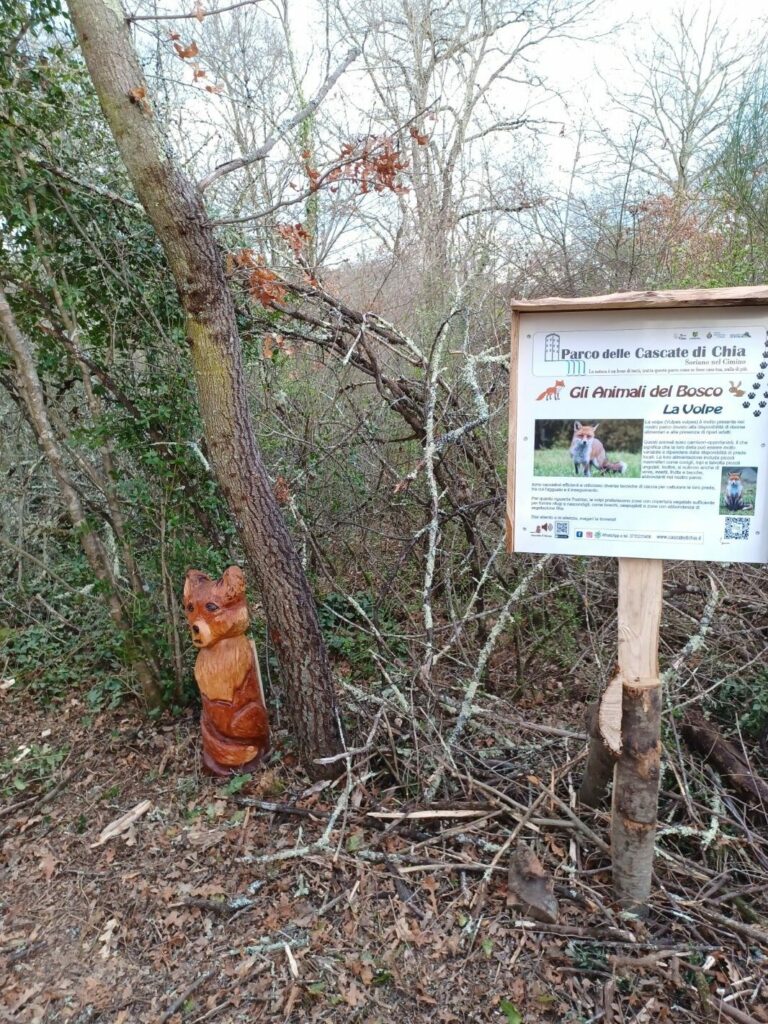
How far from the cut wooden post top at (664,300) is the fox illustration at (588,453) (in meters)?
0.37

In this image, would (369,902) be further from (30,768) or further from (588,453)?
(30,768)

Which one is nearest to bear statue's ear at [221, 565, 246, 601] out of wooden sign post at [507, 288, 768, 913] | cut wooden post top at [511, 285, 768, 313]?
wooden sign post at [507, 288, 768, 913]

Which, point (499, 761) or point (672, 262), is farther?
point (672, 262)

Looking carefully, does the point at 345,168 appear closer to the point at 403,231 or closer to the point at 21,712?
the point at 21,712

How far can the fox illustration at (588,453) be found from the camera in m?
2.01

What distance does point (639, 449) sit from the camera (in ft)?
6.50

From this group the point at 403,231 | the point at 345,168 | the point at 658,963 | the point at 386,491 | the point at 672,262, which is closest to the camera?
the point at 658,963

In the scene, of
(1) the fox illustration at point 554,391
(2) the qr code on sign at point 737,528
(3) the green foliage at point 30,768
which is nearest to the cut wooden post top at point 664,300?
(1) the fox illustration at point 554,391

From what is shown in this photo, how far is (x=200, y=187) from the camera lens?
2658 mm

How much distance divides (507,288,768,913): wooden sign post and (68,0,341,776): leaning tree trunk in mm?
1305

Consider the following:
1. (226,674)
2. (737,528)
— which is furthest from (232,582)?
(737,528)

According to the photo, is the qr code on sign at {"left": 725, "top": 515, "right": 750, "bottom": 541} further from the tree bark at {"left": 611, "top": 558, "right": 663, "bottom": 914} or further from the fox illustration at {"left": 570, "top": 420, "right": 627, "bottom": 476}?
the fox illustration at {"left": 570, "top": 420, "right": 627, "bottom": 476}

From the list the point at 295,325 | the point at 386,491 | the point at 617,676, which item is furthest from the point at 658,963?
the point at 295,325

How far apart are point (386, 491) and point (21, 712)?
293 centimetres
